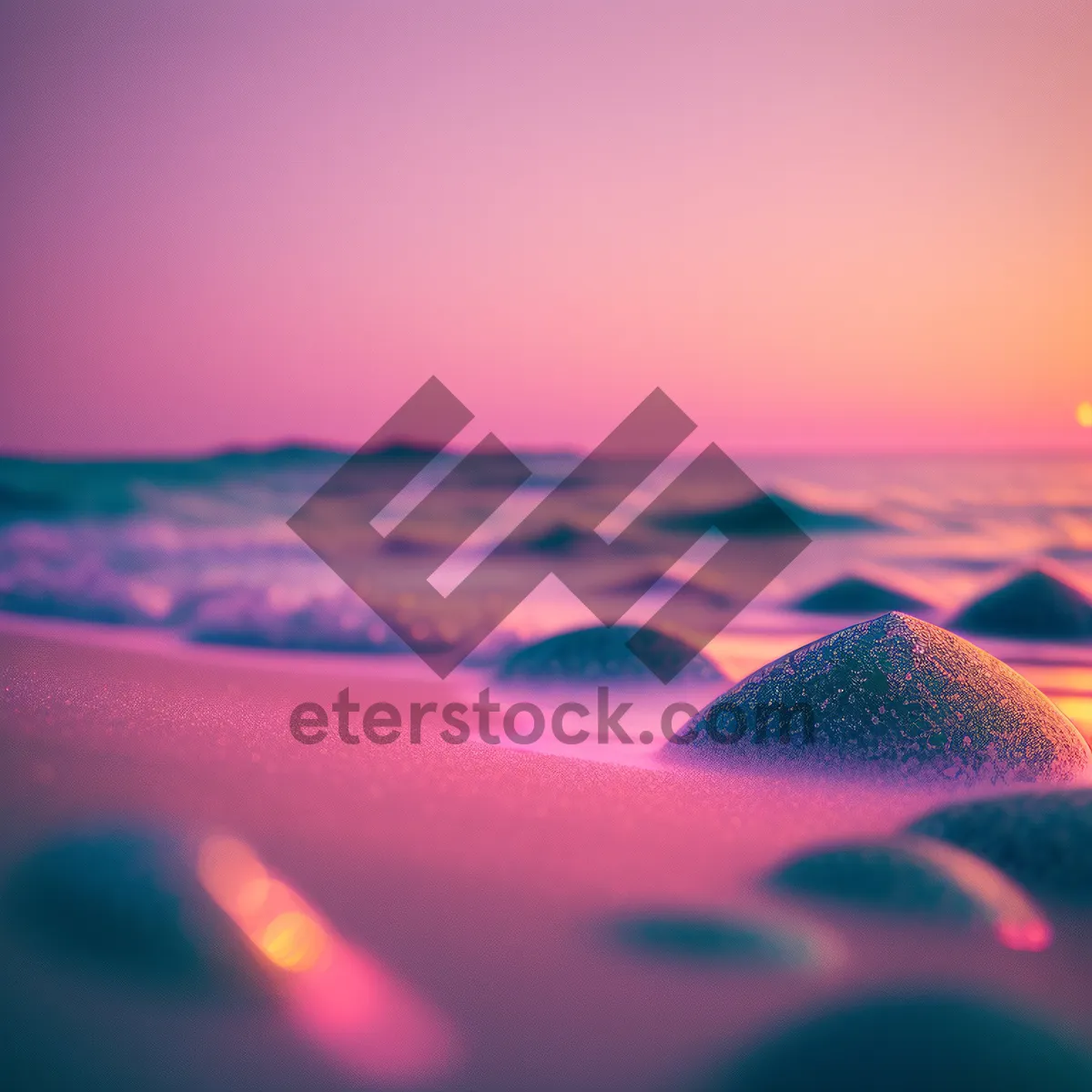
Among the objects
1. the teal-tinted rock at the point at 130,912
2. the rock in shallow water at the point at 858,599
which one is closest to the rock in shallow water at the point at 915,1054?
the teal-tinted rock at the point at 130,912

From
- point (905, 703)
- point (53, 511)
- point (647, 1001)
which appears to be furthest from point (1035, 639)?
point (53, 511)

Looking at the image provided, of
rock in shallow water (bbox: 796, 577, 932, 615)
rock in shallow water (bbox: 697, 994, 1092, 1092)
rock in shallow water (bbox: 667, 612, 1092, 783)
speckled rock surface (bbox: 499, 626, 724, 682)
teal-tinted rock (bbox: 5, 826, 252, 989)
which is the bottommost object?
rock in shallow water (bbox: 697, 994, 1092, 1092)

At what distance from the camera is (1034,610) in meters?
5.23

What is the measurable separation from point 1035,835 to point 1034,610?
3.61 m

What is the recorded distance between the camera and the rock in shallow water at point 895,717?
2.67m

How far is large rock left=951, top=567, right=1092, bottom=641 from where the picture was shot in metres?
5.13

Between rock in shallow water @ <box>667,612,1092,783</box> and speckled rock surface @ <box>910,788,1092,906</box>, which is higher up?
rock in shallow water @ <box>667,612,1092,783</box>

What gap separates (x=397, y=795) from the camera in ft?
8.31

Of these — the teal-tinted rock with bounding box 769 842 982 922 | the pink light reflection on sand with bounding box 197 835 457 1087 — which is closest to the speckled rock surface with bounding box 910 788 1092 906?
the teal-tinted rock with bounding box 769 842 982 922

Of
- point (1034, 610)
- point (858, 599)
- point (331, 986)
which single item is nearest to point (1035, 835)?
point (331, 986)

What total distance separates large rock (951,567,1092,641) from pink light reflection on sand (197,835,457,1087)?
14.8ft

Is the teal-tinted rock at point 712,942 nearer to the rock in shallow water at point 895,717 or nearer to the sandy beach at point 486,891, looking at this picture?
the sandy beach at point 486,891

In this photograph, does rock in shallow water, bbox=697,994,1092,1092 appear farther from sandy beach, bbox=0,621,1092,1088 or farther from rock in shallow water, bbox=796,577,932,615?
rock in shallow water, bbox=796,577,932,615

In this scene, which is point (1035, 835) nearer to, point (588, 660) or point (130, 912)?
point (130, 912)
